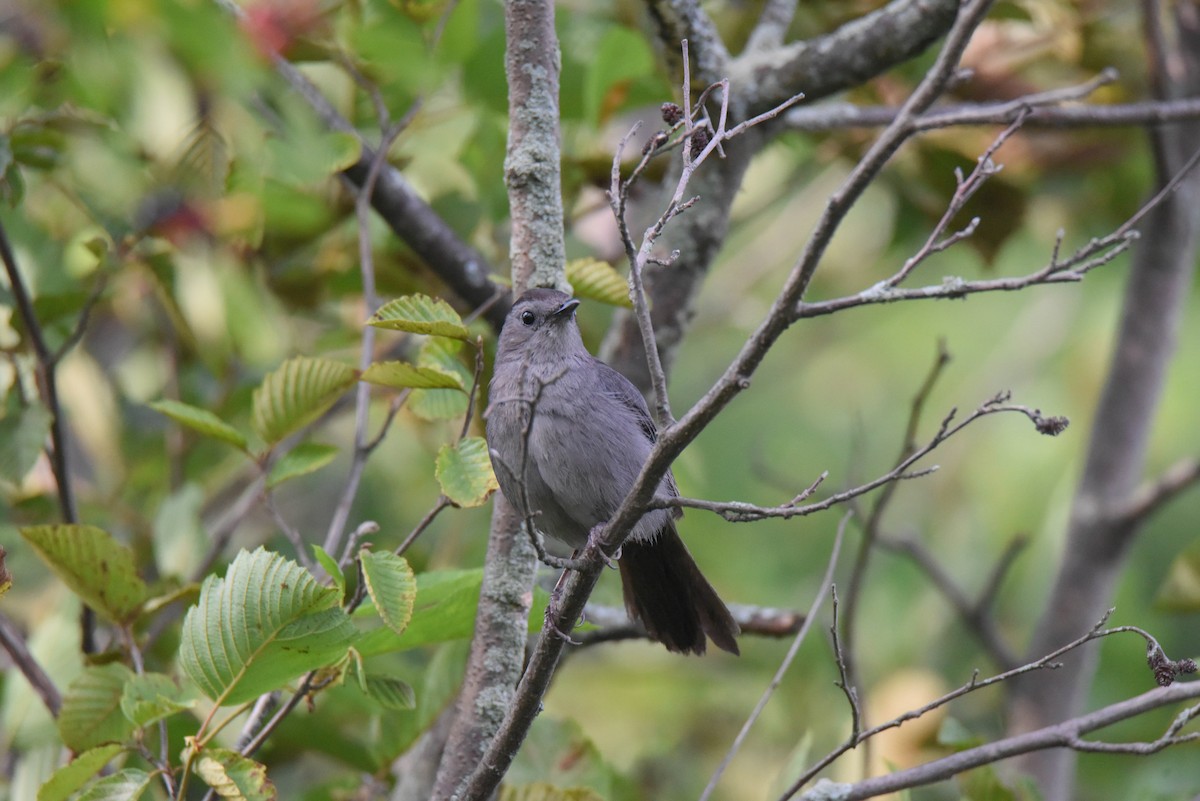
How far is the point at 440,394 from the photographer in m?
2.91

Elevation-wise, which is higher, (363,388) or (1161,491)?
(1161,491)

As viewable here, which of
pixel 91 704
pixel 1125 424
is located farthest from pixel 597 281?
pixel 1125 424

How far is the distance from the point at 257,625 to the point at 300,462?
2.52 ft

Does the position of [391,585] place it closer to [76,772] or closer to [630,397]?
[76,772]

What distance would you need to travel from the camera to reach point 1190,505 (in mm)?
9375

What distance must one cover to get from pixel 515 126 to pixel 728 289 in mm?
3949

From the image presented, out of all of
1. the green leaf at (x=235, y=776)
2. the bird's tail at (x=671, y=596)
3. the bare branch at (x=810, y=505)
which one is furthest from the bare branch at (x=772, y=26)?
the green leaf at (x=235, y=776)

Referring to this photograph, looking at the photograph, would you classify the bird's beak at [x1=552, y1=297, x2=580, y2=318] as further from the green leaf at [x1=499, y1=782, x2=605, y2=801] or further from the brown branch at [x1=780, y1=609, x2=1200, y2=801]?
the brown branch at [x1=780, y1=609, x2=1200, y2=801]

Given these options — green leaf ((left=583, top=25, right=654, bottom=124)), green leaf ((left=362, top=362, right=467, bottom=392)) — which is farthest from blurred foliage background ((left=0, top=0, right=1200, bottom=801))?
green leaf ((left=362, top=362, right=467, bottom=392))

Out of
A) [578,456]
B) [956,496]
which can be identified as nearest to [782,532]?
[956,496]

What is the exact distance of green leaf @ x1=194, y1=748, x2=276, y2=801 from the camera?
2389 mm

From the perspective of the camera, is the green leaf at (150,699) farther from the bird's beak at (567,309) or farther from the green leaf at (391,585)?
the bird's beak at (567,309)

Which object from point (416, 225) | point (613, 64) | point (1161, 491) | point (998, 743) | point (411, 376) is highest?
point (613, 64)

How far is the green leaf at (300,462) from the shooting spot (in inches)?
124
